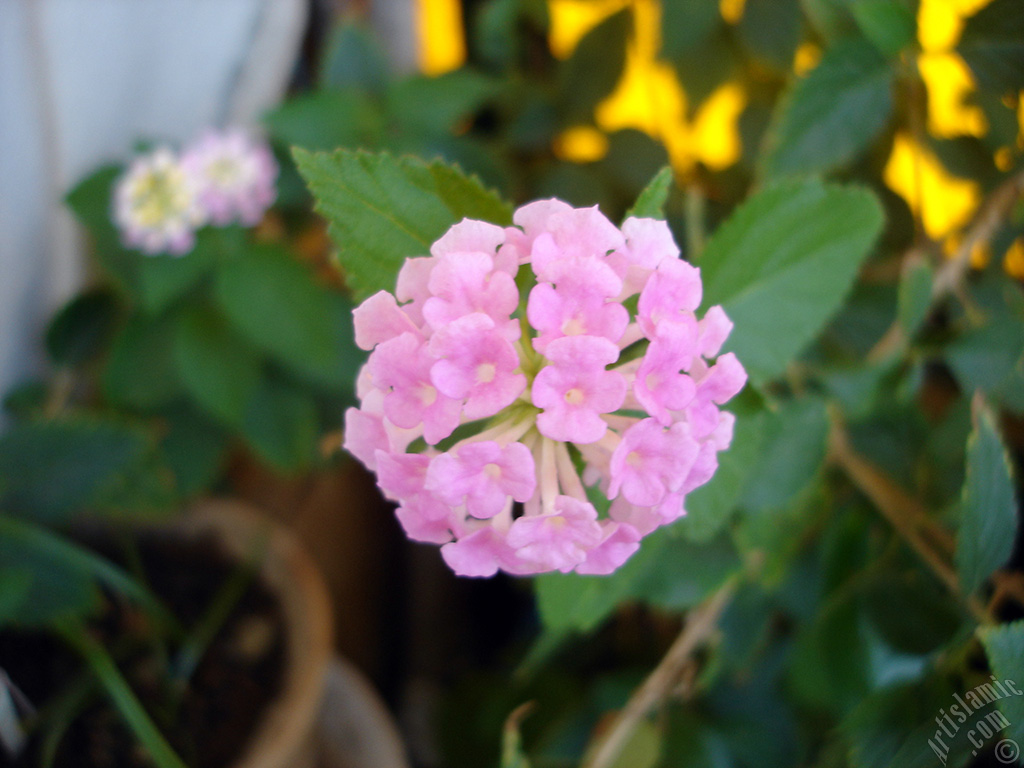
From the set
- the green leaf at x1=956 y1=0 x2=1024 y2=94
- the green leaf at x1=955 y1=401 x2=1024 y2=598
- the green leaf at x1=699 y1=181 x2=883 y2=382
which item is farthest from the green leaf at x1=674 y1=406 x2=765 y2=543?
the green leaf at x1=956 y1=0 x2=1024 y2=94

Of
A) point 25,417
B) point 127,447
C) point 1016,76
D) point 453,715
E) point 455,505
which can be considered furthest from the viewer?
point 453,715

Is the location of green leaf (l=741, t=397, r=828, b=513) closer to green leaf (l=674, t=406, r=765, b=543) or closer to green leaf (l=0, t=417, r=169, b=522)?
green leaf (l=674, t=406, r=765, b=543)

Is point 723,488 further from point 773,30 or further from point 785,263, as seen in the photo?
point 773,30

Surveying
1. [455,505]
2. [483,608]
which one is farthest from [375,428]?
[483,608]

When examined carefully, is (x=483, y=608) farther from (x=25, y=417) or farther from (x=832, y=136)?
(x=832, y=136)

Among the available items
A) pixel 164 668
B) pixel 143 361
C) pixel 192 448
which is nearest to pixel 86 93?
pixel 143 361

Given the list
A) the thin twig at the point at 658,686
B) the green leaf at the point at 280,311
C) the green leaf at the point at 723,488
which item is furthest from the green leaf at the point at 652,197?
the green leaf at the point at 280,311

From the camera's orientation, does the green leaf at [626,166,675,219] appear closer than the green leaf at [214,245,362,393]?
Yes
